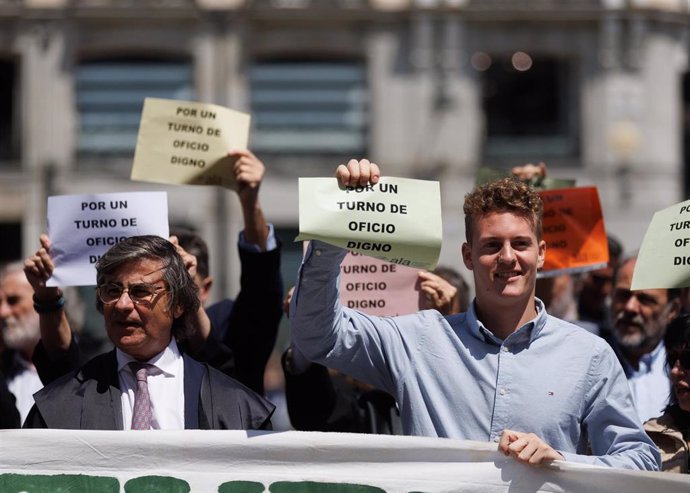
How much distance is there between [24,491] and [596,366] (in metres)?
1.62

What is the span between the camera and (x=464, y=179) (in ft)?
64.1

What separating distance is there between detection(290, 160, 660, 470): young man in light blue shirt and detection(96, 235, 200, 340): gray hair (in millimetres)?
445

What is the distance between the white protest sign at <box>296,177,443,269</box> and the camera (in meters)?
3.49

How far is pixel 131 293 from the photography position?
3688 mm

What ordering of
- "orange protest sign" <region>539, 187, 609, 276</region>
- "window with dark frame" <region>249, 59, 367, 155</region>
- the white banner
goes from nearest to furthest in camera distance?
the white banner
"orange protest sign" <region>539, 187, 609, 276</region>
"window with dark frame" <region>249, 59, 367, 155</region>

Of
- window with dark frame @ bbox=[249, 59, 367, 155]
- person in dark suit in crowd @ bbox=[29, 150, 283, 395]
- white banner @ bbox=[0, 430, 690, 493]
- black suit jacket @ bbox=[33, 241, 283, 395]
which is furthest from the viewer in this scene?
window with dark frame @ bbox=[249, 59, 367, 155]

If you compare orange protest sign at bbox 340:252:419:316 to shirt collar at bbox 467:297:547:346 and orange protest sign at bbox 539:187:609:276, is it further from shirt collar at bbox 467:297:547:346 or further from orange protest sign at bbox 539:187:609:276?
shirt collar at bbox 467:297:547:346

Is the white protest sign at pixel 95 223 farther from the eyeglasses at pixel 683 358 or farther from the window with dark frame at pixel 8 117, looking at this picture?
the window with dark frame at pixel 8 117

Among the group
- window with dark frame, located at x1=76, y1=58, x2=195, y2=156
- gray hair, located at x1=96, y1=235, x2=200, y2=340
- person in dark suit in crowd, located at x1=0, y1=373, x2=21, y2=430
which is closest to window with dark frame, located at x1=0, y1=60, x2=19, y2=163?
window with dark frame, located at x1=76, y1=58, x2=195, y2=156

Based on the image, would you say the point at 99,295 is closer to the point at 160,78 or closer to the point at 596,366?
the point at 596,366

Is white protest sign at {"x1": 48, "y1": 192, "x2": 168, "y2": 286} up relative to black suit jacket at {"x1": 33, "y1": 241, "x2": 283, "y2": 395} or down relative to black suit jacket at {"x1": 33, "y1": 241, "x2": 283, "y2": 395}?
up

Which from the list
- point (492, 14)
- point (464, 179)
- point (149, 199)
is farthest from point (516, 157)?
point (149, 199)

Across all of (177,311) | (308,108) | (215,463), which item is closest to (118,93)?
(308,108)

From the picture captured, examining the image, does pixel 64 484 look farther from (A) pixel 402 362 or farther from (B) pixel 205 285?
(B) pixel 205 285
